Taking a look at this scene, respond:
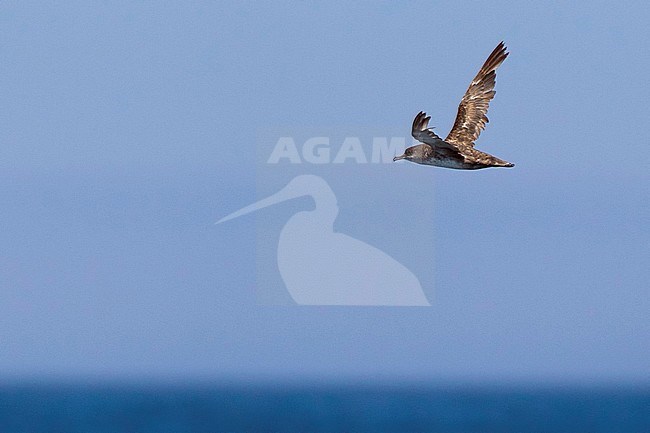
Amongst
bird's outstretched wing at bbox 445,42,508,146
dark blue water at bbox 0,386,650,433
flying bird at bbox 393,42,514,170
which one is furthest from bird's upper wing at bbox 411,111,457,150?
dark blue water at bbox 0,386,650,433

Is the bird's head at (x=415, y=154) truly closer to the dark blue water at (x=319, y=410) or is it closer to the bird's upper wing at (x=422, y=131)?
the bird's upper wing at (x=422, y=131)

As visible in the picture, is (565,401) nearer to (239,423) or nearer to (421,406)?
(421,406)

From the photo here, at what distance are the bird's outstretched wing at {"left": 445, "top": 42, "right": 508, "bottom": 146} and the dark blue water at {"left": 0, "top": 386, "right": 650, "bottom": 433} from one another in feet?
217

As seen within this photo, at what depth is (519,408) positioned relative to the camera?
12062 centimetres

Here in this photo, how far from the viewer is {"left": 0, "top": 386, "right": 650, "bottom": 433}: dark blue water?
98938 millimetres

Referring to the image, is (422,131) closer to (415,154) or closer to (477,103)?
(415,154)

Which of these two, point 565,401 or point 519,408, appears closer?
point 519,408

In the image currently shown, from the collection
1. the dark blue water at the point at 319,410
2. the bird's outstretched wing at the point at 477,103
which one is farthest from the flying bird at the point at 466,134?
the dark blue water at the point at 319,410

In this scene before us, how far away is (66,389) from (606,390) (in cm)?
5577

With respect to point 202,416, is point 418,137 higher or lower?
lower

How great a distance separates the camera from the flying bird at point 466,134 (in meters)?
25.9

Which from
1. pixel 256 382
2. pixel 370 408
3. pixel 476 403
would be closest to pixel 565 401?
pixel 476 403

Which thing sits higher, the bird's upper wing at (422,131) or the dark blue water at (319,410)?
the dark blue water at (319,410)

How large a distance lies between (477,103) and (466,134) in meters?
1.13
